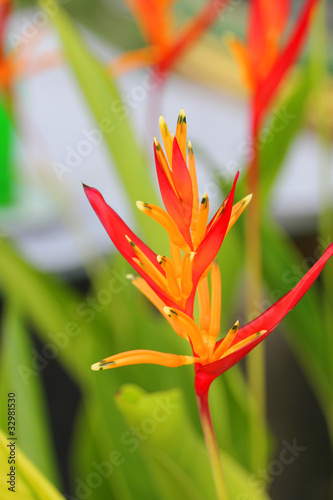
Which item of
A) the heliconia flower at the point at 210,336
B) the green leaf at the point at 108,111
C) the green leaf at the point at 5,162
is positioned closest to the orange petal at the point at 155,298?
the heliconia flower at the point at 210,336

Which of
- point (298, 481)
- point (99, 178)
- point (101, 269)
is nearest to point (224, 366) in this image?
point (101, 269)

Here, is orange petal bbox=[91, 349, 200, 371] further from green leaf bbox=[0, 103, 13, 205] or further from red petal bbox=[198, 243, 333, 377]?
green leaf bbox=[0, 103, 13, 205]

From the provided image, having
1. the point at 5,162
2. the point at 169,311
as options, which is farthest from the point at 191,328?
the point at 5,162

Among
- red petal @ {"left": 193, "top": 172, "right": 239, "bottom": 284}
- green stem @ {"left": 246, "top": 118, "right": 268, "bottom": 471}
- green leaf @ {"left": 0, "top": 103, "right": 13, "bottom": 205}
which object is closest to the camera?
red petal @ {"left": 193, "top": 172, "right": 239, "bottom": 284}

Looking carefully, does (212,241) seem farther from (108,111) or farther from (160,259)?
(108,111)

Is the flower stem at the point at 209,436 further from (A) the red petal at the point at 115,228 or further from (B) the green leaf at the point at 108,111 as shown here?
(B) the green leaf at the point at 108,111

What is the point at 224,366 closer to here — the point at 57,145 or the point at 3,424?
the point at 3,424

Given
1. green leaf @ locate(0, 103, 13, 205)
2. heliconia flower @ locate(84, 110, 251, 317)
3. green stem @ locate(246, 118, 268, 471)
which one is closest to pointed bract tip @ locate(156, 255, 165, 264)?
heliconia flower @ locate(84, 110, 251, 317)
